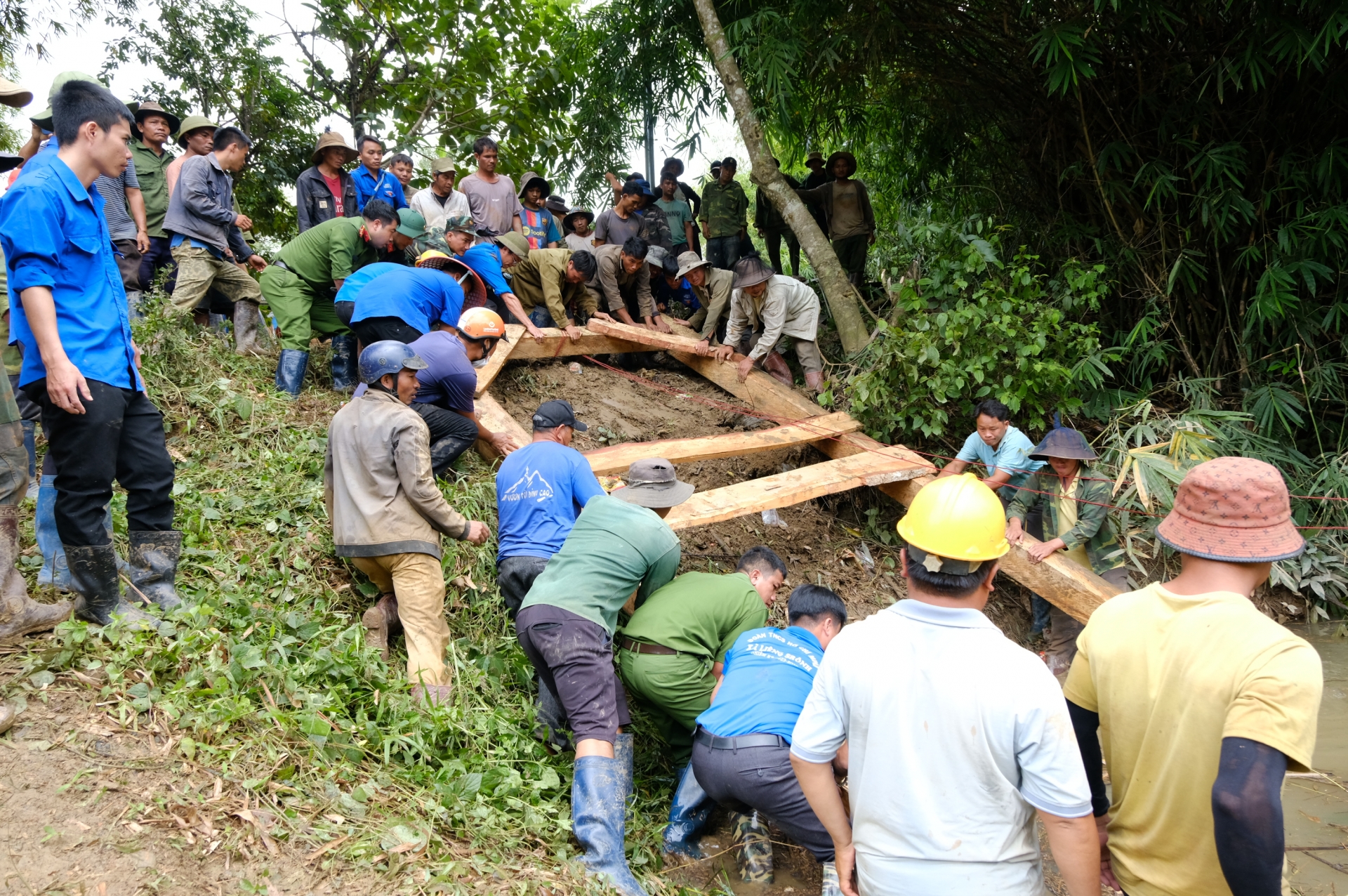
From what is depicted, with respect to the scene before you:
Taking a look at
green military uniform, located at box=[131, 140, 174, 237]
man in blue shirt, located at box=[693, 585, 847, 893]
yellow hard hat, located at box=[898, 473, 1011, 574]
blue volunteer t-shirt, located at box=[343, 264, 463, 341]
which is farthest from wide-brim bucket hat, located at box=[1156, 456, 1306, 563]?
green military uniform, located at box=[131, 140, 174, 237]

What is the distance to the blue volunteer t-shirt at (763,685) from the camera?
3.10 metres

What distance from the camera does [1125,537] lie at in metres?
5.22

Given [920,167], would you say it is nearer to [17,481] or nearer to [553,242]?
[553,242]

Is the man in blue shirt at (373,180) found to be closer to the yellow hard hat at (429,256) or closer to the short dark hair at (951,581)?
the yellow hard hat at (429,256)

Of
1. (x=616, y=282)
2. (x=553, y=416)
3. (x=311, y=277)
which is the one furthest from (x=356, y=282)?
(x=616, y=282)

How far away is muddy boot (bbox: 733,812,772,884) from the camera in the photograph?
10.8ft

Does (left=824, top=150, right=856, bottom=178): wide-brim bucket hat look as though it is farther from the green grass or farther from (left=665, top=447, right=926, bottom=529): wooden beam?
the green grass

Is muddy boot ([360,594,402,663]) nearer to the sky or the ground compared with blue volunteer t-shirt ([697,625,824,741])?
nearer to the sky

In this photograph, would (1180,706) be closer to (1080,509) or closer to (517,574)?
(517,574)

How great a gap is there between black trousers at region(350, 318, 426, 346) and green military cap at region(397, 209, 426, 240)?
3.47ft

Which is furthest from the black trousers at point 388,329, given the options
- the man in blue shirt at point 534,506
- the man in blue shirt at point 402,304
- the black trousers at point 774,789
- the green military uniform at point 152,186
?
the black trousers at point 774,789

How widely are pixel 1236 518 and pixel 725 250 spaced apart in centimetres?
726

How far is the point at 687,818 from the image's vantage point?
3.40m

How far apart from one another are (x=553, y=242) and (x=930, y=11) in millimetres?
3751
